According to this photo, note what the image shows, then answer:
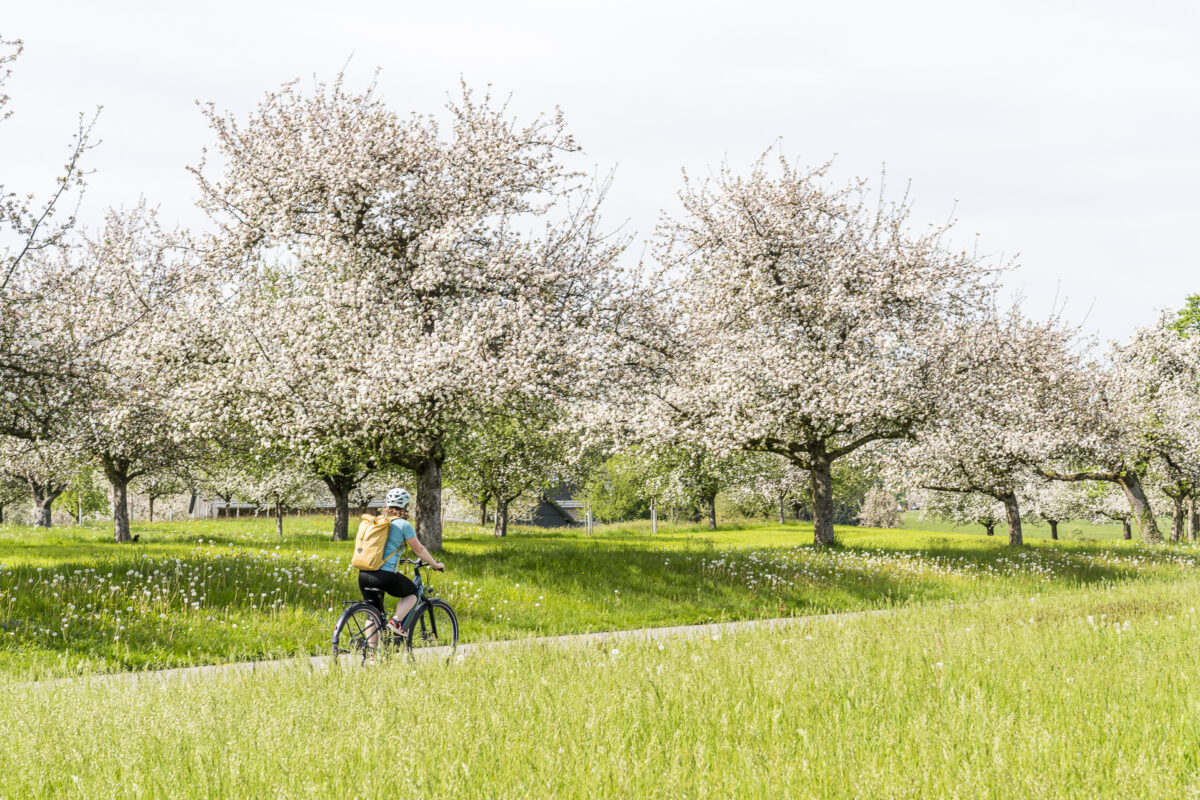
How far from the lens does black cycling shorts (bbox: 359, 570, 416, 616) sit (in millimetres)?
8969

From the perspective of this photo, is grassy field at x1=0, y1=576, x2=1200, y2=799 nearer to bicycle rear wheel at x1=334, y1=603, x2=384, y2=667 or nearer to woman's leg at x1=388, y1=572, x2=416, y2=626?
bicycle rear wheel at x1=334, y1=603, x2=384, y2=667

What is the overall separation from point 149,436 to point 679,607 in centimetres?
1726

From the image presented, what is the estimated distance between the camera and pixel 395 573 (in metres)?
9.11

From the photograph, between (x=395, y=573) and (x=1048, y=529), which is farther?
(x=1048, y=529)

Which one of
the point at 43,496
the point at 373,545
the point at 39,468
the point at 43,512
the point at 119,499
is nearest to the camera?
the point at 373,545

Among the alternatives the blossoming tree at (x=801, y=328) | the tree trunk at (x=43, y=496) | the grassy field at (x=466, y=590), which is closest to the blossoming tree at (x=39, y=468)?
the tree trunk at (x=43, y=496)

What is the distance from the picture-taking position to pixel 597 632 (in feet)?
41.2

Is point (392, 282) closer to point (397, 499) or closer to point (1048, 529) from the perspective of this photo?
point (397, 499)

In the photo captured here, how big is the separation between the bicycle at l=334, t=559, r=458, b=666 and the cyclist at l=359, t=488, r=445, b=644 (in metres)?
0.07

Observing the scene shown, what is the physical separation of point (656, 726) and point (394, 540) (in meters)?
4.76

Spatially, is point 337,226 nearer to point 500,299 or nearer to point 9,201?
point 500,299

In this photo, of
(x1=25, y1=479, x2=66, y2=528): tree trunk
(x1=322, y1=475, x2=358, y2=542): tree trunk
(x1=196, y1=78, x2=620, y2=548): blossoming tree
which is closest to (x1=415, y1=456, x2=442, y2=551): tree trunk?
(x1=196, y1=78, x2=620, y2=548): blossoming tree

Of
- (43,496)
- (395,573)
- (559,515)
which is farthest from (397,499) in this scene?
(559,515)

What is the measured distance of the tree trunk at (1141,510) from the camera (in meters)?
32.8
